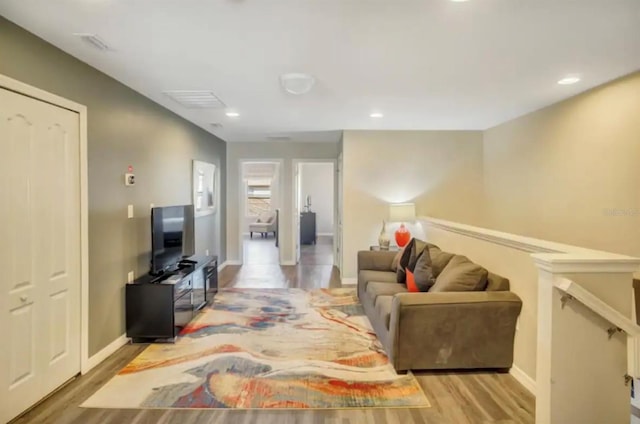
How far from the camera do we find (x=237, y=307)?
4816mm

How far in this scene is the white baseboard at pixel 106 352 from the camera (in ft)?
10.4

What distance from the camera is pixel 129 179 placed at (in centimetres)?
377

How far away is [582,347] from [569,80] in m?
2.49

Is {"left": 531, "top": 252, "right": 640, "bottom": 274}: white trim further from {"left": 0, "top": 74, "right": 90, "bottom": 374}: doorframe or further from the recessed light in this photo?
{"left": 0, "top": 74, "right": 90, "bottom": 374}: doorframe

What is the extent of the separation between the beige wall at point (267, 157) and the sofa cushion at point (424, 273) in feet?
13.9

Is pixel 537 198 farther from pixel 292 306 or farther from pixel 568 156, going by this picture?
pixel 292 306

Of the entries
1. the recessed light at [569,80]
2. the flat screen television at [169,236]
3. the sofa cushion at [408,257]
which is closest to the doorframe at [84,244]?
the flat screen television at [169,236]

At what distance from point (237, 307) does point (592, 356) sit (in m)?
3.70

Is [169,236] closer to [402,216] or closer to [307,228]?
[402,216]

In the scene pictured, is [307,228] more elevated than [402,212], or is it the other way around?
[402,212]

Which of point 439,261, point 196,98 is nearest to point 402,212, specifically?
point 439,261

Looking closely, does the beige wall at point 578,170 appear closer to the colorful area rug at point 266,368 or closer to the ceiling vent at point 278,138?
the colorful area rug at point 266,368

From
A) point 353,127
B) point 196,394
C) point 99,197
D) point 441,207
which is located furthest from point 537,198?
point 99,197

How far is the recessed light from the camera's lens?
11.1ft
